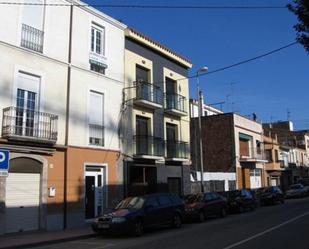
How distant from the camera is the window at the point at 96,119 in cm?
2362

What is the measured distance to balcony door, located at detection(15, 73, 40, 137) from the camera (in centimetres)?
1927

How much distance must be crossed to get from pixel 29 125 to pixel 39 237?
484 centimetres

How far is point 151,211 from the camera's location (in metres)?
18.8

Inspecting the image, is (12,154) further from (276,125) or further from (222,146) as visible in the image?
(276,125)

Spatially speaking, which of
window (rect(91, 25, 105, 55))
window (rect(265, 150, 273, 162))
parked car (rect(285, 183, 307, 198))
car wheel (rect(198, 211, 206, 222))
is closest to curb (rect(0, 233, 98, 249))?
car wheel (rect(198, 211, 206, 222))

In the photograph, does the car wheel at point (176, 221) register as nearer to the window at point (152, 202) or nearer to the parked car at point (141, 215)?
the parked car at point (141, 215)

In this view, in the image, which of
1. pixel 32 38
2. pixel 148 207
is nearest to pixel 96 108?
pixel 32 38

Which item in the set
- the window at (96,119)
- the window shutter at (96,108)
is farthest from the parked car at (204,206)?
the window shutter at (96,108)

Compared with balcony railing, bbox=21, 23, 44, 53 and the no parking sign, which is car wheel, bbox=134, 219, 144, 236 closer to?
the no parking sign

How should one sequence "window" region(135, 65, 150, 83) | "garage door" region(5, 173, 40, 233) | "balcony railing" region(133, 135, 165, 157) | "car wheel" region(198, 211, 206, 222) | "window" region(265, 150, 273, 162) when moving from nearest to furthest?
1. "garage door" region(5, 173, 40, 233)
2. "car wheel" region(198, 211, 206, 222)
3. "balcony railing" region(133, 135, 165, 157)
4. "window" region(135, 65, 150, 83)
5. "window" region(265, 150, 273, 162)

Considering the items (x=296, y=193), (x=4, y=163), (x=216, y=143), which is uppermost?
(x=216, y=143)

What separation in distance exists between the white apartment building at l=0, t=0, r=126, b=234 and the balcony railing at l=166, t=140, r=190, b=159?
209 inches

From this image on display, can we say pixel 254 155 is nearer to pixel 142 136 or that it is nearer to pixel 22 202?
pixel 142 136

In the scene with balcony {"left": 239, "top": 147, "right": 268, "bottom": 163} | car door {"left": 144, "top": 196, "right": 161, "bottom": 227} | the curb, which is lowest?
the curb
